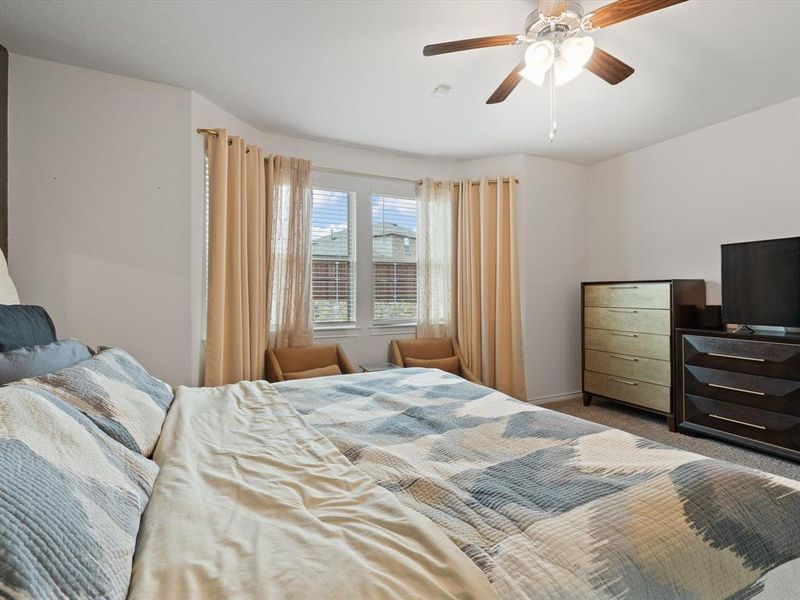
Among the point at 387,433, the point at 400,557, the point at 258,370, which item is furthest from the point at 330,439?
the point at 258,370

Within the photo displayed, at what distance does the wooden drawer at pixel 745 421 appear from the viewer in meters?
2.54

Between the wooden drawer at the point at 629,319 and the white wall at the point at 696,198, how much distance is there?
0.54 meters

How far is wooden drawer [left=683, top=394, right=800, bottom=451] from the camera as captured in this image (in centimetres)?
254

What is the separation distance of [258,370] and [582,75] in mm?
3116

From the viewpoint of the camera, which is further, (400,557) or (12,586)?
(400,557)

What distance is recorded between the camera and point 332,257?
364cm

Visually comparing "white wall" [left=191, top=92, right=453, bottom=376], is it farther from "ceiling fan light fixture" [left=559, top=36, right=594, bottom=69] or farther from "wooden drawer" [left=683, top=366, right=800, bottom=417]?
"wooden drawer" [left=683, top=366, right=800, bottom=417]

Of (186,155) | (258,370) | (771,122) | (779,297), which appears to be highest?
(771,122)

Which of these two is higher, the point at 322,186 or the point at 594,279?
the point at 322,186

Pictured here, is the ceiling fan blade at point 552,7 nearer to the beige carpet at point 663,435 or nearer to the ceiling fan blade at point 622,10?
the ceiling fan blade at point 622,10

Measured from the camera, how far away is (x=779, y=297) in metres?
2.73

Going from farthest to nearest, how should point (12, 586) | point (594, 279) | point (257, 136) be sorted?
point (594, 279) → point (257, 136) → point (12, 586)

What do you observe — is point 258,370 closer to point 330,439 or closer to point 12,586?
point 330,439

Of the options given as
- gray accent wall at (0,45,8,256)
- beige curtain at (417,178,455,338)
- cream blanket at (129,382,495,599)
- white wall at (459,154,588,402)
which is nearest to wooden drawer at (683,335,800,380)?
white wall at (459,154,588,402)
